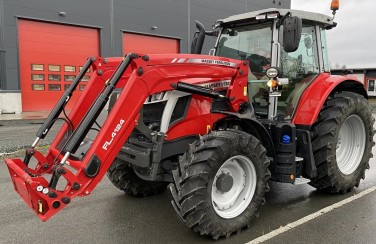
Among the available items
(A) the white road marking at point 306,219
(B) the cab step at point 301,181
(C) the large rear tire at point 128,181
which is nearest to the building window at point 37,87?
(C) the large rear tire at point 128,181

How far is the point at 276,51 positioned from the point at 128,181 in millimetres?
2472

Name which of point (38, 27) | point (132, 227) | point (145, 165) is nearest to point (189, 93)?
point (145, 165)

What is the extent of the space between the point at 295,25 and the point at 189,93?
1359mm

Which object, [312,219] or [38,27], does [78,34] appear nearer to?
[38,27]

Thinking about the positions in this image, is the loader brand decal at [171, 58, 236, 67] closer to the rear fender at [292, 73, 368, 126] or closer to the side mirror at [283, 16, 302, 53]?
the side mirror at [283, 16, 302, 53]

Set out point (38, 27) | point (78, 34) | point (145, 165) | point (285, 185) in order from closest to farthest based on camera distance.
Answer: point (145, 165) → point (285, 185) → point (38, 27) → point (78, 34)

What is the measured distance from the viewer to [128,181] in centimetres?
469

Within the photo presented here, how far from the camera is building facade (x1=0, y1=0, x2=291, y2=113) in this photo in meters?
15.0

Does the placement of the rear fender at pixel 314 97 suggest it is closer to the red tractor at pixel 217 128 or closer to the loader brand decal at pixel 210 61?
the red tractor at pixel 217 128

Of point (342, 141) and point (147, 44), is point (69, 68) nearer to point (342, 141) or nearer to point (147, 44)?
point (147, 44)

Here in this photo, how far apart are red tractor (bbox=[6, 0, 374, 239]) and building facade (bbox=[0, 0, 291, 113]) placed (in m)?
9.03

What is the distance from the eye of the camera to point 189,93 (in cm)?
378

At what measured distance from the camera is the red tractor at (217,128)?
10.7 ft

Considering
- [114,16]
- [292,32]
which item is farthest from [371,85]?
[292,32]
